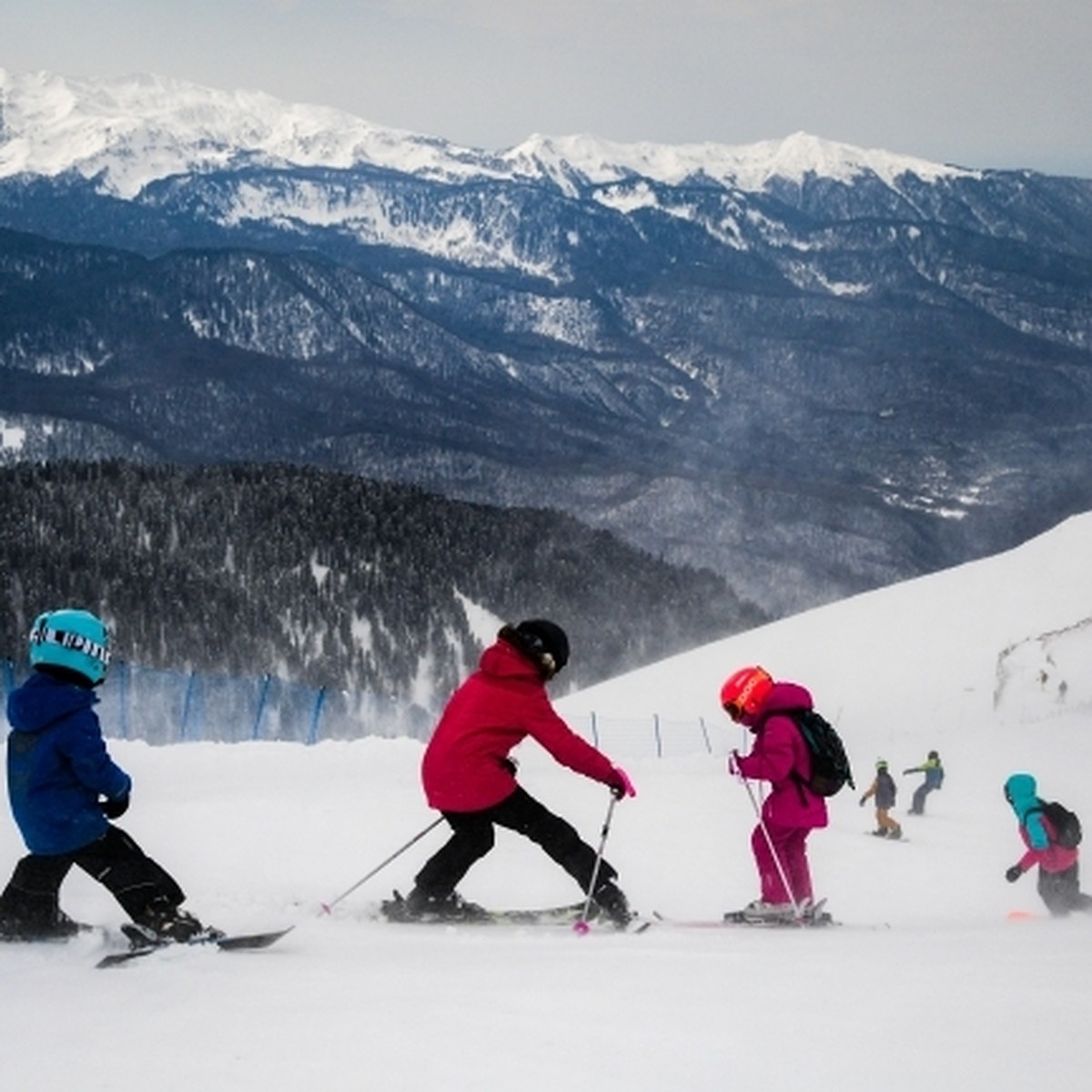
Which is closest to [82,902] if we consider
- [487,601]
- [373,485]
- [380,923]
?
[380,923]

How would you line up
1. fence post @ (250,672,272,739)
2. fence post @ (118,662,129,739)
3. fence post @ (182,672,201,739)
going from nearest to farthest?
1. fence post @ (118,662,129,739)
2. fence post @ (182,672,201,739)
3. fence post @ (250,672,272,739)

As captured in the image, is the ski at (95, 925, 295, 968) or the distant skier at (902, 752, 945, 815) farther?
the distant skier at (902, 752, 945, 815)

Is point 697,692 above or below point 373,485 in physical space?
below

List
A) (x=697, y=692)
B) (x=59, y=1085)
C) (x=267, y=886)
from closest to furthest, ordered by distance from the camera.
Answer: (x=59, y=1085) → (x=267, y=886) → (x=697, y=692)

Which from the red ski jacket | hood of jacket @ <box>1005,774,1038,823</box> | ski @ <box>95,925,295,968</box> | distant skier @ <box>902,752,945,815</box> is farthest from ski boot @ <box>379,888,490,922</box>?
distant skier @ <box>902,752,945,815</box>

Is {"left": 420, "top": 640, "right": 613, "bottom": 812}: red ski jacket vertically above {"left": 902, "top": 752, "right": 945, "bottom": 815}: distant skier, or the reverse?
{"left": 420, "top": 640, "right": 613, "bottom": 812}: red ski jacket

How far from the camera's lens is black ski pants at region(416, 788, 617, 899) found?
6.61 meters

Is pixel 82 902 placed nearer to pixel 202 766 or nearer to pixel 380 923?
pixel 380 923

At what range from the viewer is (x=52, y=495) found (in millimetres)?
119500

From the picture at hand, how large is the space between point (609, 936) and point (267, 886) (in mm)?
2658

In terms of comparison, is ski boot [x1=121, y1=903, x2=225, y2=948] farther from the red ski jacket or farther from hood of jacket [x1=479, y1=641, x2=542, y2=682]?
hood of jacket [x1=479, y1=641, x2=542, y2=682]

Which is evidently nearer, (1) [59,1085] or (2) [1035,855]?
(1) [59,1085]

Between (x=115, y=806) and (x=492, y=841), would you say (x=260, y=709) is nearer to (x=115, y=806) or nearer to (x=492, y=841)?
(x=492, y=841)

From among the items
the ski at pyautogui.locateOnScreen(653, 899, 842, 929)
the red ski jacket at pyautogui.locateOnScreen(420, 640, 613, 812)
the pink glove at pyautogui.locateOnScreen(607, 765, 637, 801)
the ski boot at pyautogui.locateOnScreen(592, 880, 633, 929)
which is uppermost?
the red ski jacket at pyautogui.locateOnScreen(420, 640, 613, 812)
